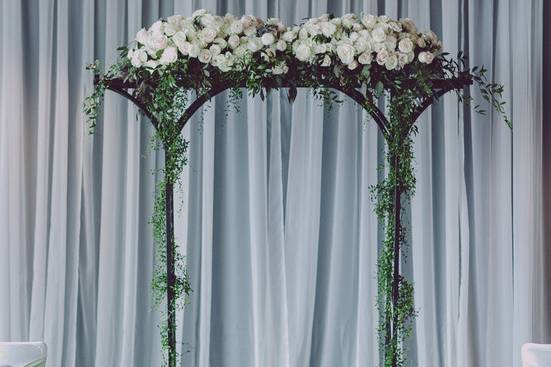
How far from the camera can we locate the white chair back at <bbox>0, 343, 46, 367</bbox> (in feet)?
8.74

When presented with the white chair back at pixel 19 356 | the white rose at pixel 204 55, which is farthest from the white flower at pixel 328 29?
the white chair back at pixel 19 356

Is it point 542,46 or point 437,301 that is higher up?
point 542,46

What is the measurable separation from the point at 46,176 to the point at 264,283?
1.17 m

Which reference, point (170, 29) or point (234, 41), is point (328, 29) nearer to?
point (234, 41)

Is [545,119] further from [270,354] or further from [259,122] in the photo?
[270,354]

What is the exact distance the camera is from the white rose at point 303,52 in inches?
114

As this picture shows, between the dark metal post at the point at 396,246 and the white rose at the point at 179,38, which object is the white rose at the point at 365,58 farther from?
the white rose at the point at 179,38

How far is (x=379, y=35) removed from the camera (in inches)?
113

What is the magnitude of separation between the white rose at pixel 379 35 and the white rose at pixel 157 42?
787 millimetres

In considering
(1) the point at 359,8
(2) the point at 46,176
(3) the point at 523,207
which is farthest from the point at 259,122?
(3) the point at 523,207

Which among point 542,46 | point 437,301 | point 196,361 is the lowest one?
point 196,361

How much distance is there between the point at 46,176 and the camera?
12.0ft

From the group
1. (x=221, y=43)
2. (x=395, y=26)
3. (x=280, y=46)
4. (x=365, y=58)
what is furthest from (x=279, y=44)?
(x=395, y=26)

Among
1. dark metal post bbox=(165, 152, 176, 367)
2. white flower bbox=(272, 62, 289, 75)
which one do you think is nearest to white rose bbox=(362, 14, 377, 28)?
white flower bbox=(272, 62, 289, 75)
